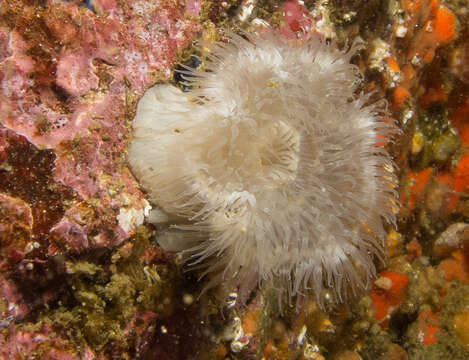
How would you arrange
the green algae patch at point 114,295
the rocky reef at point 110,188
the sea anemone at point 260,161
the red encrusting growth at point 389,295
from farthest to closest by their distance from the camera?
the red encrusting growth at point 389,295, the sea anemone at point 260,161, the green algae patch at point 114,295, the rocky reef at point 110,188

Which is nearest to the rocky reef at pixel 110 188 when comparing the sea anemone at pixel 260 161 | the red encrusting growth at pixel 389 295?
the sea anemone at pixel 260 161

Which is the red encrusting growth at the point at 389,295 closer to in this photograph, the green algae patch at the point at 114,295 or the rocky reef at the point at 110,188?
the rocky reef at the point at 110,188

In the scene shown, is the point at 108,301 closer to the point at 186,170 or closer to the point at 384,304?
the point at 186,170

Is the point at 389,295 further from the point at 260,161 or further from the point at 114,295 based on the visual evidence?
the point at 114,295

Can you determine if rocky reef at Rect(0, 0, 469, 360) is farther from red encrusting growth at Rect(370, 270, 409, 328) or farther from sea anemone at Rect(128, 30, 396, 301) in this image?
red encrusting growth at Rect(370, 270, 409, 328)

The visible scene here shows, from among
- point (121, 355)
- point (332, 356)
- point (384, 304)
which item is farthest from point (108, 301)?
point (384, 304)

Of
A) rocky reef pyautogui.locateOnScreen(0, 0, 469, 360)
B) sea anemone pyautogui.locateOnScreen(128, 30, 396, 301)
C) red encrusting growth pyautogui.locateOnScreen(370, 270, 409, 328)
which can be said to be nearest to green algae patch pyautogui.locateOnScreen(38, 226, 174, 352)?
rocky reef pyautogui.locateOnScreen(0, 0, 469, 360)

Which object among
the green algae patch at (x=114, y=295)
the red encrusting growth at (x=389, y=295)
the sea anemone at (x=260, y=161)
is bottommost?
the red encrusting growth at (x=389, y=295)

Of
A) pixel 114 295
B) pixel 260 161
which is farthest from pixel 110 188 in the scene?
pixel 260 161
